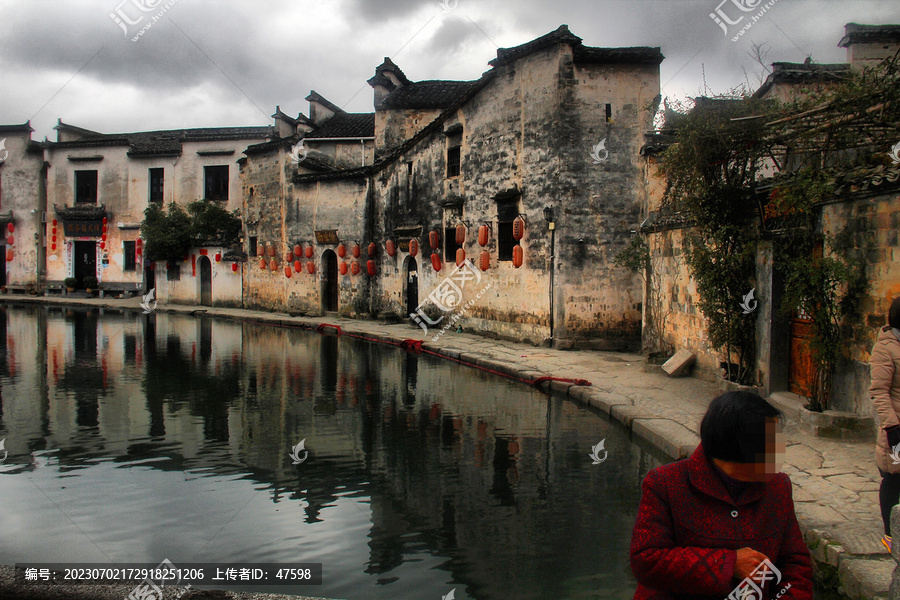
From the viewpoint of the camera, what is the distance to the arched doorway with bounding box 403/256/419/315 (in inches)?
834

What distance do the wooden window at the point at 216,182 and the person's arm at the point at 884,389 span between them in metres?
32.1

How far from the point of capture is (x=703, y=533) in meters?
2.05

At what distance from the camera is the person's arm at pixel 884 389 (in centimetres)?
371

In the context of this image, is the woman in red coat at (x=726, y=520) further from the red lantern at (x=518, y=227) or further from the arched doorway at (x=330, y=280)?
the arched doorway at (x=330, y=280)

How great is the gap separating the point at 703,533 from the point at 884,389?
2.48 m

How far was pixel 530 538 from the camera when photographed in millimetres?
4461

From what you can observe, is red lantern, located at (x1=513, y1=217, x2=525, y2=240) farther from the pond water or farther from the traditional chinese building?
the pond water

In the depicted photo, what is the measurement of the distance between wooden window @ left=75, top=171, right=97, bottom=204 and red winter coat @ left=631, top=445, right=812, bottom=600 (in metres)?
37.9

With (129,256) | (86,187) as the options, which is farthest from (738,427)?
(86,187)

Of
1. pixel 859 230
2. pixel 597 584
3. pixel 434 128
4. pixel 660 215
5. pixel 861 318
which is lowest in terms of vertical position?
pixel 597 584

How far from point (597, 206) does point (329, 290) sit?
14421 millimetres

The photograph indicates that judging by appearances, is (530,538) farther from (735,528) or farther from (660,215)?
(660,215)

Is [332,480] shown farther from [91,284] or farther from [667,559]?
[91,284]

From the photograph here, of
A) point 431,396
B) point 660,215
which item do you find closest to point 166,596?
point 431,396
